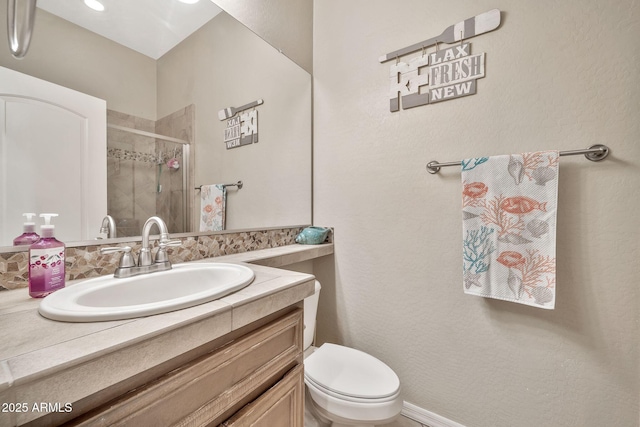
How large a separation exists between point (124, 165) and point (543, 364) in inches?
69.6

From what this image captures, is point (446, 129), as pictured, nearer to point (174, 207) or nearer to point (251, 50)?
point (251, 50)

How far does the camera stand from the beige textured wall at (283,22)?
1345 mm

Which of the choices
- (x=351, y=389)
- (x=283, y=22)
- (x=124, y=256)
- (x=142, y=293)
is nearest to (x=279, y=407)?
(x=351, y=389)

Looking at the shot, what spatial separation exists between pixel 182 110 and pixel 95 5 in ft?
1.25

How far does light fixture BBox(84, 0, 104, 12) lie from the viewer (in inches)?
33.2

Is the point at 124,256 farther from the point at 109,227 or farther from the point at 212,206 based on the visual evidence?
the point at 212,206

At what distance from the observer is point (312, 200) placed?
1.69 metres

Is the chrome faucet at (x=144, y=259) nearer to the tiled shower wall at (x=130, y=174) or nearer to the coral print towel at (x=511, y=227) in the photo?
the tiled shower wall at (x=130, y=174)

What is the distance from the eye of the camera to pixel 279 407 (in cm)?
76

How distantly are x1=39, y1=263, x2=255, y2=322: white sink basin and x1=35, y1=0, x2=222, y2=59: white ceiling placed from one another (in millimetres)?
826

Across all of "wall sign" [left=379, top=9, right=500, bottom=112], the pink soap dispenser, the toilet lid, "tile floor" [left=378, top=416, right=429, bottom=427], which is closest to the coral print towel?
"wall sign" [left=379, top=9, right=500, bottom=112]

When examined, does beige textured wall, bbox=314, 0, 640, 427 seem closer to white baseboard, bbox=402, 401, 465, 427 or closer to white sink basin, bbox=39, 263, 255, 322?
white baseboard, bbox=402, 401, 465, 427

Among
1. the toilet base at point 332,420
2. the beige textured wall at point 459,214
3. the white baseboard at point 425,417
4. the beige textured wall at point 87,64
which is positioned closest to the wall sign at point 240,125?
the beige textured wall at point 87,64

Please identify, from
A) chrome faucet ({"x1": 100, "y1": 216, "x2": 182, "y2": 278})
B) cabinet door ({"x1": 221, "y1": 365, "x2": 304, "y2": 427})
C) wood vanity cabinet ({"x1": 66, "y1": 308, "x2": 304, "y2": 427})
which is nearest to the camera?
wood vanity cabinet ({"x1": 66, "y1": 308, "x2": 304, "y2": 427})
